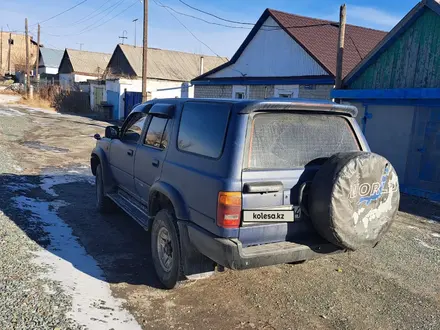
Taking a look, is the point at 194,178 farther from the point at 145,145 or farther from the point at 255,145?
the point at 145,145

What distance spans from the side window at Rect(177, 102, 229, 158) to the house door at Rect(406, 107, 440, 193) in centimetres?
729

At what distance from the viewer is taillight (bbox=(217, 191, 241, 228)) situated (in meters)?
3.10

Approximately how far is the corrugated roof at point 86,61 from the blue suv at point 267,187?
5181 centimetres

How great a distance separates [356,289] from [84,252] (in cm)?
313

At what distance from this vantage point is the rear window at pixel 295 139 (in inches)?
130

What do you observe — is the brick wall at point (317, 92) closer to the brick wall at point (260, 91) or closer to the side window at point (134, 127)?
the brick wall at point (260, 91)

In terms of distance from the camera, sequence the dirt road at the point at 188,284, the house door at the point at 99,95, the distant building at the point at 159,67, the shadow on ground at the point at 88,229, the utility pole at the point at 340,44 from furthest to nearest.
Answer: the distant building at the point at 159,67, the house door at the point at 99,95, the utility pole at the point at 340,44, the shadow on ground at the point at 88,229, the dirt road at the point at 188,284

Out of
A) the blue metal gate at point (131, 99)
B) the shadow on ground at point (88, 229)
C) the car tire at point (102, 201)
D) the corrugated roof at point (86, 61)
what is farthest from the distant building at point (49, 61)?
the car tire at point (102, 201)

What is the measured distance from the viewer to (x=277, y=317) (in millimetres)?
3516

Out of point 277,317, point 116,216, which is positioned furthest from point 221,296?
point 116,216

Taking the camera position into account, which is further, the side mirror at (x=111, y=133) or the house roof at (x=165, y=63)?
the house roof at (x=165, y=63)

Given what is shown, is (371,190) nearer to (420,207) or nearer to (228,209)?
(228,209)

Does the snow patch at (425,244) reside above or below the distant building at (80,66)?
below

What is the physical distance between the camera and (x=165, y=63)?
42.0m
